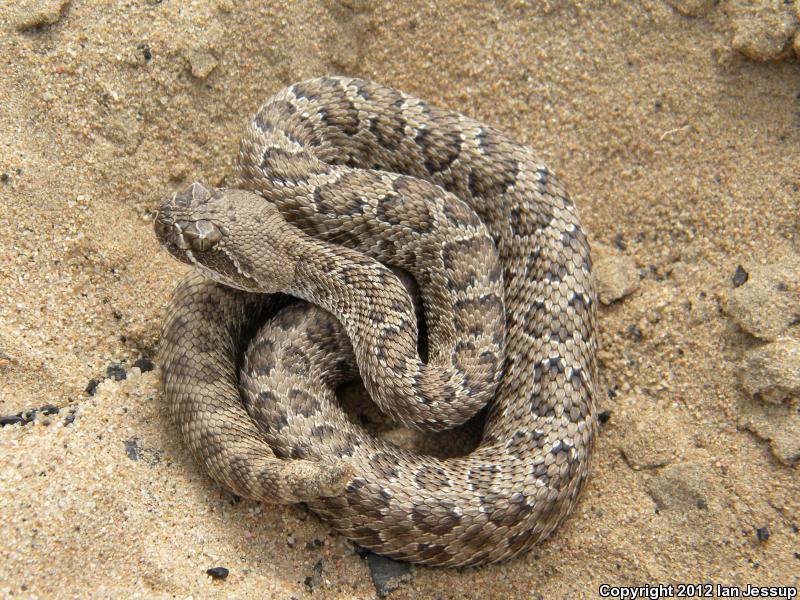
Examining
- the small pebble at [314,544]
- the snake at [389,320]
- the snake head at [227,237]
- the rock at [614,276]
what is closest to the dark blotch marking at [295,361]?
the snake at [389,320]

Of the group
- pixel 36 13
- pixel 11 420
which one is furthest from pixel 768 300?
pixel 36 13

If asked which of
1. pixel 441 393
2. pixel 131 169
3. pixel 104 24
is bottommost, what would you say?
pixel 441 393

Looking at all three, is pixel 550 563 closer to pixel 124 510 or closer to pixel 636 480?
pixel 636 480

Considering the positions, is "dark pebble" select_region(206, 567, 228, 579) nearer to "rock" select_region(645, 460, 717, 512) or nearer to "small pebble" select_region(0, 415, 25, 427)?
"small pebble" select_region(0, 415, 25, 427)

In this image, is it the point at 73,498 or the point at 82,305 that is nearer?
the point at 73,498

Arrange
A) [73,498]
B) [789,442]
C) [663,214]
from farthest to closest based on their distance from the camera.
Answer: [663,214], [789,442], [73,498]

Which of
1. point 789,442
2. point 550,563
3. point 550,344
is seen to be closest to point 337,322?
point 550,344

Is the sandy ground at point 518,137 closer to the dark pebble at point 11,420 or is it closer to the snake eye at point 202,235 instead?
the dark pebble at point 11,420
